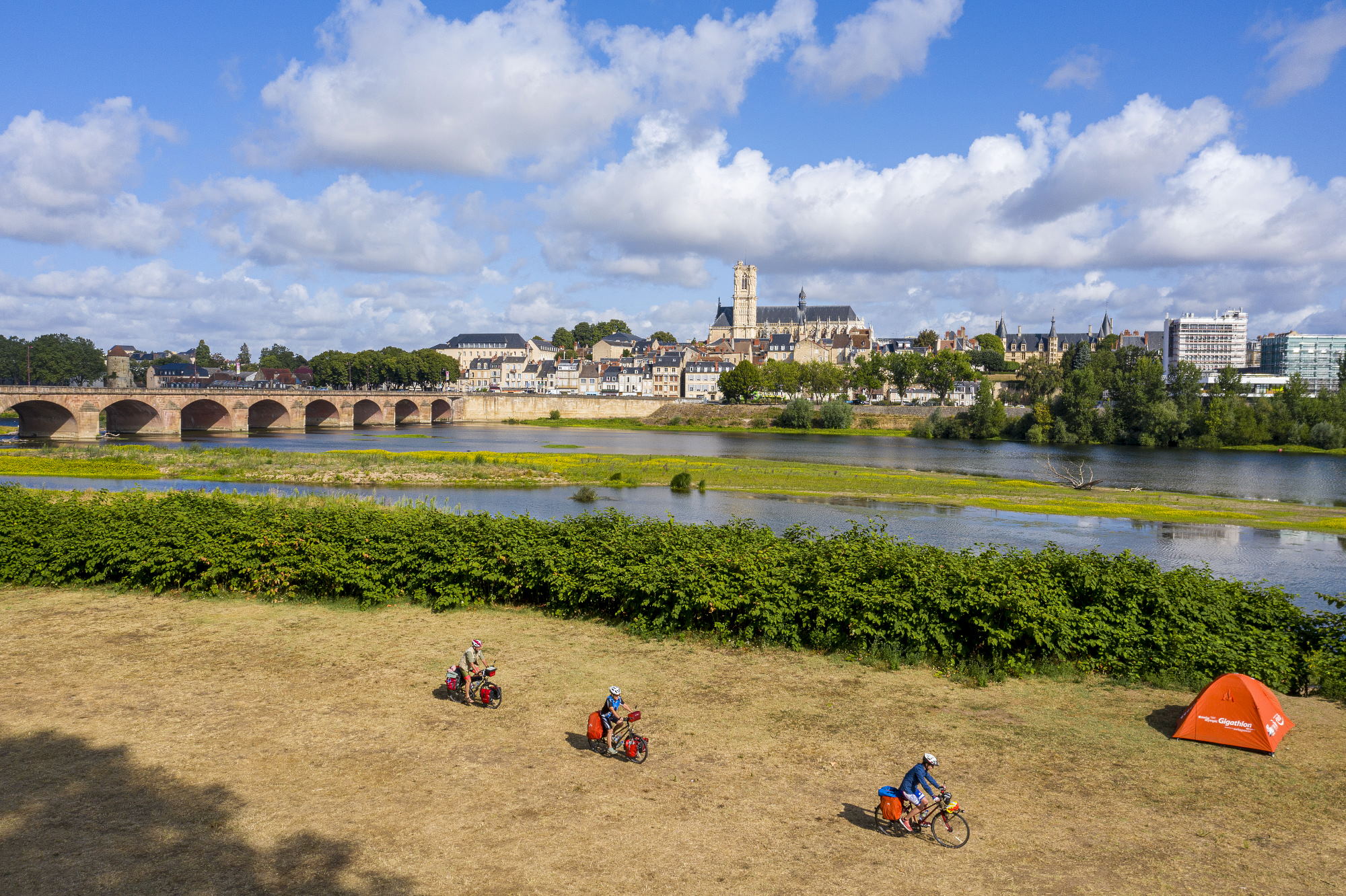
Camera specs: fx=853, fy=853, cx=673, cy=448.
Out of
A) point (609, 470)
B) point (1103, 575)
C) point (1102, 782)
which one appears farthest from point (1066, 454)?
point (1102, 782)

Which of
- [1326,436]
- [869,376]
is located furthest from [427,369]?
[1326,436]

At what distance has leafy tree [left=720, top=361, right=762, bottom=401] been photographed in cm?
15538

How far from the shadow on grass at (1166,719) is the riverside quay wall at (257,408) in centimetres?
9282

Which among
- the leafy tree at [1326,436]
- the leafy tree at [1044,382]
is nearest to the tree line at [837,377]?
the leafy tree at [1044,382]

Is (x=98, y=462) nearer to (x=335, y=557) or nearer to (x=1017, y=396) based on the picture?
(x=335, y=557)

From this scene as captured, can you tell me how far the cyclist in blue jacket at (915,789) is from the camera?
990cm

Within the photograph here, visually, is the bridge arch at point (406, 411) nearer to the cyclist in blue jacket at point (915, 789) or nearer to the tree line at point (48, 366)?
the tree line at point (48, 366)

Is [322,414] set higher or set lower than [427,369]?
lower

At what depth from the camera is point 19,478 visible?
49500 mm

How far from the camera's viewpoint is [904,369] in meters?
160

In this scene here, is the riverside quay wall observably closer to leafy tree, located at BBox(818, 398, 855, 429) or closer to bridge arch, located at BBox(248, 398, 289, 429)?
bridge arch, located at BBox(248, 398, 289, 429)

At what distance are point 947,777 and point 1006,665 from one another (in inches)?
191

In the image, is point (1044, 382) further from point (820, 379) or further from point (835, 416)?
point (820, 379)

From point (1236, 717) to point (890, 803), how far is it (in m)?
6.28
